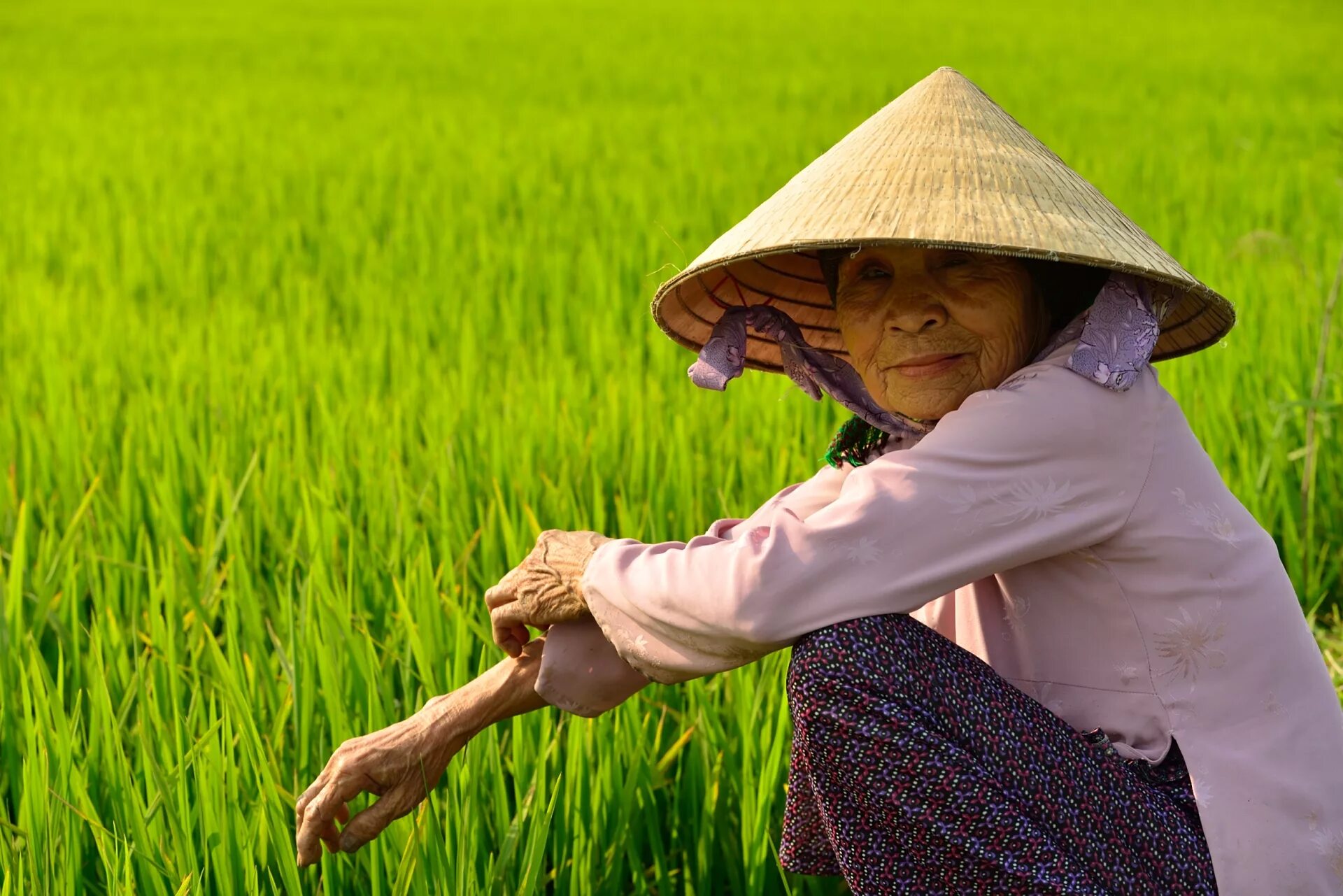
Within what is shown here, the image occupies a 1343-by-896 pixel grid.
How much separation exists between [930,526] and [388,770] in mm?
540

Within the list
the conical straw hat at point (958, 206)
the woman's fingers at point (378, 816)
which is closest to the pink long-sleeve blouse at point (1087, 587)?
the conical straw hat at point (958, 206)

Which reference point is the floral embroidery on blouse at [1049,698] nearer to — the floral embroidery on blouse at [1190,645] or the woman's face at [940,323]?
the floral embroidery on blouse at [1190,645]

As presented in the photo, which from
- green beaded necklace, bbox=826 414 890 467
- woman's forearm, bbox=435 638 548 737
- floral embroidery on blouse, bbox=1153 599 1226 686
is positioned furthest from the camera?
green beaded necklace, bbox=826 414 890 467

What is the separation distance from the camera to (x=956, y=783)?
3.57ft

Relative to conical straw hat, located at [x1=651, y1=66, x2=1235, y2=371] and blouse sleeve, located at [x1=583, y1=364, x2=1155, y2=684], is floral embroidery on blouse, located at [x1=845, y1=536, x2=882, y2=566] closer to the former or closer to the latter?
blouse sleeve, located at [x1=583, y1=364, x2=1155, y2=684]

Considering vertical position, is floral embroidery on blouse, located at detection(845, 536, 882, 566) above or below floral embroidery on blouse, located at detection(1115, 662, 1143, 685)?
above

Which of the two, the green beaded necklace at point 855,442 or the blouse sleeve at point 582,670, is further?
the green beaded necklace at point 855,442

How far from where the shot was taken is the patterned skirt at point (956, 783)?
1086 millimetres

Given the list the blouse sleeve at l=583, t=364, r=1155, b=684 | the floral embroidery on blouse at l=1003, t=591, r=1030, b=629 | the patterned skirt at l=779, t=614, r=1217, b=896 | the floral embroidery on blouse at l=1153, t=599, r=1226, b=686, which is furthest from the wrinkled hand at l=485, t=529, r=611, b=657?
the floral embroidery on blouse at l=1153, t=599, r=1226, b=686

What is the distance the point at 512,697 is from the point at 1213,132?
6.34 meters

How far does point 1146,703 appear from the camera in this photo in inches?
47.7

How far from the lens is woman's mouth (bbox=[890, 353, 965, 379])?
1.26 m

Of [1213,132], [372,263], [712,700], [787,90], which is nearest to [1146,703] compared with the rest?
[712,700]

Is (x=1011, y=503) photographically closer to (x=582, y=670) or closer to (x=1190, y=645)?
(x=1190, y=645)
